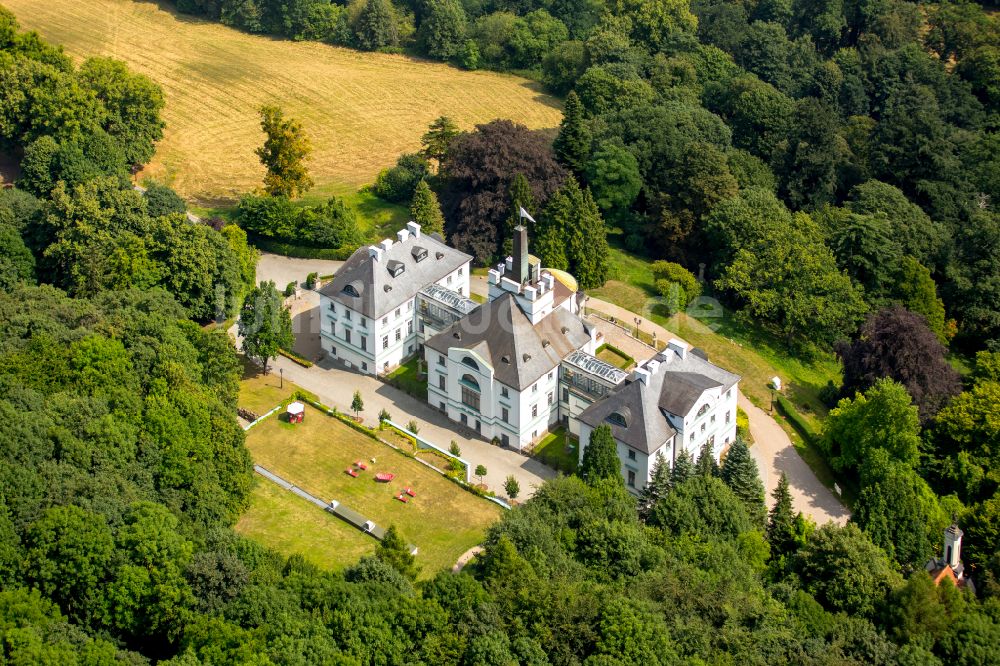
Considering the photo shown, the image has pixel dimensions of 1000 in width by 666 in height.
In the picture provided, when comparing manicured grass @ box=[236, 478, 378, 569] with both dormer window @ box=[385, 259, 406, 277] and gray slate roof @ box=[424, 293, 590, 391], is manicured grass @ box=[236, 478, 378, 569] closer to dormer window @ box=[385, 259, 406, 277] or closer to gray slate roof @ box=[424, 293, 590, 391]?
gray slate roof @ box=[424, 293, 590, 391]

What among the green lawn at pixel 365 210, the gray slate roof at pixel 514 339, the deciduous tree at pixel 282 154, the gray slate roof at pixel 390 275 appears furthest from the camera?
the green lawn at pixel 365 210

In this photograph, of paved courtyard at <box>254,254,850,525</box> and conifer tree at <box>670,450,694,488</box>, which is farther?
paved courtyard at <box>254,254,850,525</box>

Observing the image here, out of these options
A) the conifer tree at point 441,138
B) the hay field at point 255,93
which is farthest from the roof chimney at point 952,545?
the hay field at point 255,93

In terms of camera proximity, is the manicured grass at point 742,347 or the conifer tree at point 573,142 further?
the conifer tree at point 573,142

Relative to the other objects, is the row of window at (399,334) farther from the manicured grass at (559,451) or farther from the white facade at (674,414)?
the white facade at (674,414)

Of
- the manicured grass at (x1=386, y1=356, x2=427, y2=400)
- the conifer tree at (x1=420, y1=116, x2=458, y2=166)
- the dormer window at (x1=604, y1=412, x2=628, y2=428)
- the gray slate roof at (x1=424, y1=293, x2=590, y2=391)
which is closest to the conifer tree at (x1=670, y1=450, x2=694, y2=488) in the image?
the dormer window at (x1=604, y1=412, x2=628, y2=428)

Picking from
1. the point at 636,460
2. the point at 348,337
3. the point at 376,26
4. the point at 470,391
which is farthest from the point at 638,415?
the point at 376,26
